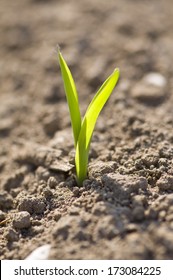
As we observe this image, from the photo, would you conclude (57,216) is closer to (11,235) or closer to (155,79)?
(11,235)

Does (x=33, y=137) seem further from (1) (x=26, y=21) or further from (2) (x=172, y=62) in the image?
(1) (x=26, y=21)

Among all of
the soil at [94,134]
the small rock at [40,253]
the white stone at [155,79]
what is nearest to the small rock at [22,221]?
the soil at [94,134]

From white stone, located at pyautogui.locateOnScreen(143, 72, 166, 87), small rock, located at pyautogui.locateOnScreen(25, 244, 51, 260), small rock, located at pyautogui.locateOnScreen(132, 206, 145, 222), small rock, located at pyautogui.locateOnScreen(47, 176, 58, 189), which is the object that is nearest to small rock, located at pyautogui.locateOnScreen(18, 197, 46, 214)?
small rock, located at pyautogui.locateOnScreen(47, 176, 58, 189)

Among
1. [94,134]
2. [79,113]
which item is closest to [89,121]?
[79,113]

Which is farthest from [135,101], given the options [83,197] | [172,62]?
[83,197]

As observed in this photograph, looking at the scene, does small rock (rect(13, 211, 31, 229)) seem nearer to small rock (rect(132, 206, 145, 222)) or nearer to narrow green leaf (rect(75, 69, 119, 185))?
narrow green leaf (rect(75, 69, 119, 185))

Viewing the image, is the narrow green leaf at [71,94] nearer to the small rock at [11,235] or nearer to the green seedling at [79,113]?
→ the green seedling at [79,113]
